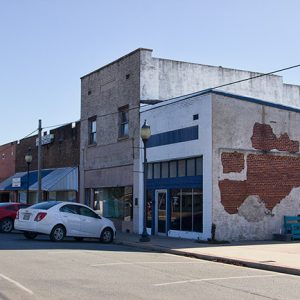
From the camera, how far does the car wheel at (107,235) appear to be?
70.1ft

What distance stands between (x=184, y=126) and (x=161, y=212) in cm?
430

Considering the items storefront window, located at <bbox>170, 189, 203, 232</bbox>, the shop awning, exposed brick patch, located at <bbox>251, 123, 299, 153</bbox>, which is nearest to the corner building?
the shop awning

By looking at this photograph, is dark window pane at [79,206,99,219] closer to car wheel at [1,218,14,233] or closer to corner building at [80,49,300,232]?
corner building at [80,49,300,232]

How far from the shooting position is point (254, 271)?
13.6m

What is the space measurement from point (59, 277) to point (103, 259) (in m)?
3.77

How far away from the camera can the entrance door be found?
80.3 feet

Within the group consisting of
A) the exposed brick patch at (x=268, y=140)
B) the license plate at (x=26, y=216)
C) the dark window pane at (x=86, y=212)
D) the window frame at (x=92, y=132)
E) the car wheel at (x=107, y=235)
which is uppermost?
the window frame at (x=92, y=132)

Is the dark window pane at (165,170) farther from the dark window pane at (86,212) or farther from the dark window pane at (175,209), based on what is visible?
the dark window pane at (86,212)

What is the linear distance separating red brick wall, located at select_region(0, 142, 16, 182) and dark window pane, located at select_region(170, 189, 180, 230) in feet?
74.7

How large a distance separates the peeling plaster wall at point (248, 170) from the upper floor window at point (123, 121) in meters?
7.24

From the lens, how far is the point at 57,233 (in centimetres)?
2025

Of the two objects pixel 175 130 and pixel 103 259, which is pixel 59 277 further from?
pixel 175 130

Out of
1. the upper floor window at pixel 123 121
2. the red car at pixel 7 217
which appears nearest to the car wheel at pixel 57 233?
the red car at pixel 7 217

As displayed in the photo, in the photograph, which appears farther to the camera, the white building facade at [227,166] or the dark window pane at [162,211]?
the dark window pane at [162,211]
